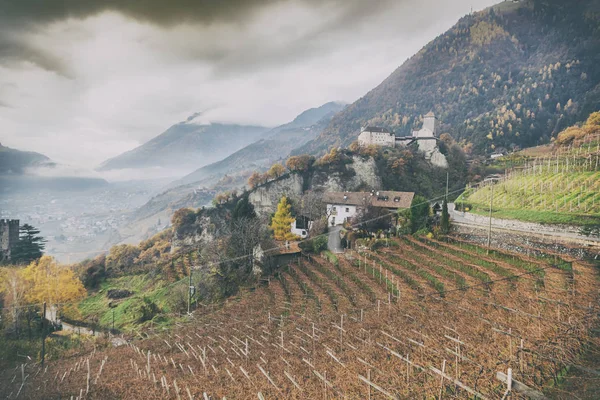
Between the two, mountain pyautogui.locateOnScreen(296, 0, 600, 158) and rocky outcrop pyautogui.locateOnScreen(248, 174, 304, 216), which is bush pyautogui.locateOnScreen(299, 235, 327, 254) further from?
mountain pyautogui.locateOnScreen(296, 0, 600, 158)

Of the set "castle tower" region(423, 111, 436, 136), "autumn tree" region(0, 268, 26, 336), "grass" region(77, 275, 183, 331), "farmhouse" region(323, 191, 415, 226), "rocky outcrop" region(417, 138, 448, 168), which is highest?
"castle tower" region(423, 111, 436, 136)

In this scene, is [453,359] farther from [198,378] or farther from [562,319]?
[198,378]

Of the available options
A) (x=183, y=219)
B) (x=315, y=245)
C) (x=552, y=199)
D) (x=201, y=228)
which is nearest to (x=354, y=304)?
(x=315, y=245)

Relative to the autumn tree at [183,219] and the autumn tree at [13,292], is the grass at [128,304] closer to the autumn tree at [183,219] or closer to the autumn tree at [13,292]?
the autumn tree at [13,292]

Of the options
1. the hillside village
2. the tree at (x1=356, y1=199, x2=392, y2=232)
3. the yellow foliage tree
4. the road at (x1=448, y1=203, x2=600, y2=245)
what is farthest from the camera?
the yellow foliage tree

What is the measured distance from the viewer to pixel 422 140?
87625 mm

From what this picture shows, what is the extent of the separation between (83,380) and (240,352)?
7760 millimetres

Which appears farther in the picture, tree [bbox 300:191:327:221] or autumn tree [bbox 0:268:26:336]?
tree [bbox 300:191:327:221]

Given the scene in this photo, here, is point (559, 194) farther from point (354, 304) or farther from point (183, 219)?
point (183, 219)

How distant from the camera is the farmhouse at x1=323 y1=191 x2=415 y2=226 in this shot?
157 ft

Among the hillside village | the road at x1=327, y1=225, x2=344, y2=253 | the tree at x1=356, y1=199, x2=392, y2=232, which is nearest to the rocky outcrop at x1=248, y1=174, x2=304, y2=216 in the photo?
the hillside village

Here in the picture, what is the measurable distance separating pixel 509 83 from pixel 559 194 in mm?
156441

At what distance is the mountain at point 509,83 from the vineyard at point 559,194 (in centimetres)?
6825

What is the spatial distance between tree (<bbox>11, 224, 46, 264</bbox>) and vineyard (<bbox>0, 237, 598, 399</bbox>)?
2116 inches
